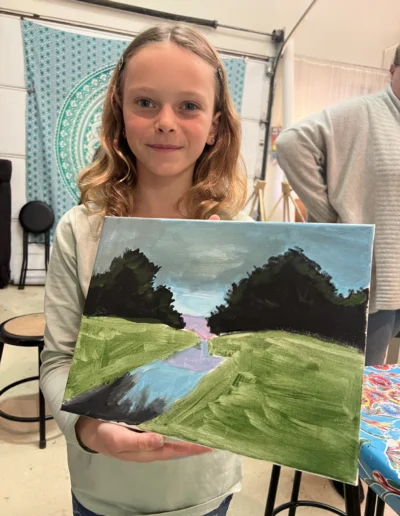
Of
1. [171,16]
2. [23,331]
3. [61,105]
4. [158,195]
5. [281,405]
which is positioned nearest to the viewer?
[281,405]

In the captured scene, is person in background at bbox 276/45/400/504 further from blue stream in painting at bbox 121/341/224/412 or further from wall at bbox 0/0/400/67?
wall at bbox 0/0/400/67

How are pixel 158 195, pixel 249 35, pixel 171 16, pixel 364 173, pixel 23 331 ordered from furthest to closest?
pixel 249 35, pixel 171 16, pixel 23 331, pixel 364 173, pixel 158 195

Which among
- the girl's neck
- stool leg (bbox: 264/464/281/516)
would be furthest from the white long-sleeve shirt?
stool leg (bbox: 264/464/281/516)

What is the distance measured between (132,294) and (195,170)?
35 cm

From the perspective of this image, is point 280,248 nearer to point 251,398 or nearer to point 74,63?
point 251,398

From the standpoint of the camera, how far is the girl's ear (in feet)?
2.48

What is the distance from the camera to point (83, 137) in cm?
365

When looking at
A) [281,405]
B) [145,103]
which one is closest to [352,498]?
[281,405]

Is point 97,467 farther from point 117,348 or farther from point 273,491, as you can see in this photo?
point 273,491

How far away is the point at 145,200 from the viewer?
74 cm

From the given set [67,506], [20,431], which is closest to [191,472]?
[67,506]

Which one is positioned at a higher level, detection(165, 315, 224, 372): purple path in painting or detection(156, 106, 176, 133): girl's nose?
detection(156, 106, 176, 133): girl's nose

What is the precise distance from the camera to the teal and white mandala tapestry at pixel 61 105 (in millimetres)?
3467

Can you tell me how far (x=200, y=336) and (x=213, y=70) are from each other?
467 mm
